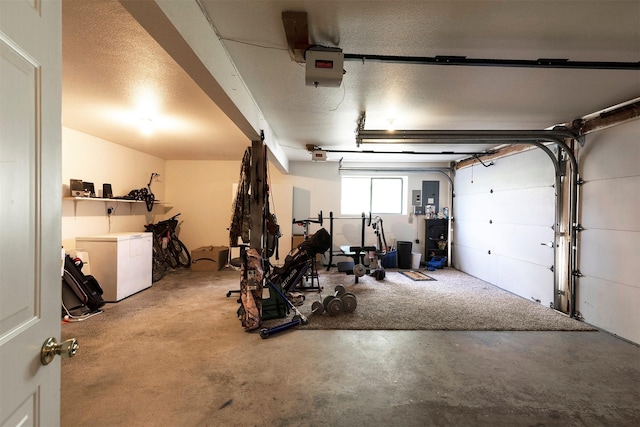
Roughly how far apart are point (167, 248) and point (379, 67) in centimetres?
572

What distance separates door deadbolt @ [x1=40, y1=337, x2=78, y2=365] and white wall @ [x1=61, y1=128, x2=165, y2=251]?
4516 millimetres

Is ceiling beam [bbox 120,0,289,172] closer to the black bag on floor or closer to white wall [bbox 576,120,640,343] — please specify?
the black bag on floor

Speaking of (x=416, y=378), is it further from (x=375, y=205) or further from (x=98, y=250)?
(x=375, y=205)

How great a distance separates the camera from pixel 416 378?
87.9 inches

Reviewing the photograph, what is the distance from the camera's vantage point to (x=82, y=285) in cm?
358

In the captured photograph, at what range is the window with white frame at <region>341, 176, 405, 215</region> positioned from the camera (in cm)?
701

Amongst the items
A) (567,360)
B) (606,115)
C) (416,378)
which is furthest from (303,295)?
(606,115)

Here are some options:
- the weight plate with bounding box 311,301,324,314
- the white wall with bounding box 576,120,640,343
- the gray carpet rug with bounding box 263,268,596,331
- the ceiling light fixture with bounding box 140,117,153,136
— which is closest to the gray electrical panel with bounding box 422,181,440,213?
the gray carpet rug with bounding box 263,268,596,331

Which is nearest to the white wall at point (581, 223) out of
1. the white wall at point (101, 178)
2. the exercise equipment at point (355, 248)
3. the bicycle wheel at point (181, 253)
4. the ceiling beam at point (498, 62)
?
the ceiling beam at point (498, 62)

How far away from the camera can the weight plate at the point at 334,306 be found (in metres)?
3.44

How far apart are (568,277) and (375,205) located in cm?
401

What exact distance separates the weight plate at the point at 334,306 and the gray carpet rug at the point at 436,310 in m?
0.07

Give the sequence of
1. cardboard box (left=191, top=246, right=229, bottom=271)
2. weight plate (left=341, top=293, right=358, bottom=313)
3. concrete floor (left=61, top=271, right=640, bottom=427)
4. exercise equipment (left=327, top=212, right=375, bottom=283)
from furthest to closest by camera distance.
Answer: cardboard box (left=191, top=246, right=229, bottom=271) → exercise equipment (left=327, top=212, right=375, bottom=283) → weight plate (left=341, top=293, right=358, bottom=313) → concrete floor (left=61, top=271, right=640, bottom=427)

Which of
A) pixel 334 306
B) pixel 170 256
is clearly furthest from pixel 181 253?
pixel 334 306
